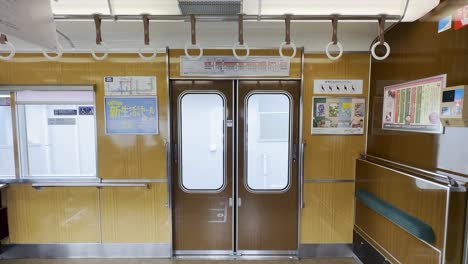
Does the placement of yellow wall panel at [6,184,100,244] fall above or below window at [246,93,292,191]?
below

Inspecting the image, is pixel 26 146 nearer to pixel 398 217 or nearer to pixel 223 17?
pixel 223 17

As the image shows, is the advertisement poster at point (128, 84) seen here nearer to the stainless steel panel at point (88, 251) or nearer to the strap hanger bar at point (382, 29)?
the stainless steel panel at point (88, 251)

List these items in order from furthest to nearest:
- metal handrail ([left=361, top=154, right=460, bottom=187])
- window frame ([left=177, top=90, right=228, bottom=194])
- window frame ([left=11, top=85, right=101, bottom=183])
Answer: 1. window frame ([left=177, top=90, right=228, bottom=194])
2. window frame ([left=11, top=85, right=101, bottom=183])
3. metal handrail ([left=361, top=154, right=460, bottom=187])

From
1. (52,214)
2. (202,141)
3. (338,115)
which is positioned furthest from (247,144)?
(52,214)

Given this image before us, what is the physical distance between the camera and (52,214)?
2.88 m

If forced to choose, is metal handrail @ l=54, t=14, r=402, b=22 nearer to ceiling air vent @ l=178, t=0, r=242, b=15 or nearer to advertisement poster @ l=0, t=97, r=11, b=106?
ceiling air vent @ l=178, t=0, r=242, b=15

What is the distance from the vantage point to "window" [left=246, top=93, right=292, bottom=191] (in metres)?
2.86

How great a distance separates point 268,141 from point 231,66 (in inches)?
39.0

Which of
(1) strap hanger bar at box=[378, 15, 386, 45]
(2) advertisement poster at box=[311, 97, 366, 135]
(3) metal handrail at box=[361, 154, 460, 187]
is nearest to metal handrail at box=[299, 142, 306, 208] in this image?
(2) advertisement poster at box=[311, 97, 366, 135]

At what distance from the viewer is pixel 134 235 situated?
9.55 ft

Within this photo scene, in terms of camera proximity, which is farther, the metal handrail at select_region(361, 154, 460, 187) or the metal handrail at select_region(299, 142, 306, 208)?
the metal handrail at select_region(299, 142, 306, 208)

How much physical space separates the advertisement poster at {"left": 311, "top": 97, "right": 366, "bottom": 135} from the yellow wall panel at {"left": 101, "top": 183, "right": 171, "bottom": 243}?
1992mm

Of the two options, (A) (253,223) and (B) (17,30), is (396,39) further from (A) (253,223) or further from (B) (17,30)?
(B) (17,30)

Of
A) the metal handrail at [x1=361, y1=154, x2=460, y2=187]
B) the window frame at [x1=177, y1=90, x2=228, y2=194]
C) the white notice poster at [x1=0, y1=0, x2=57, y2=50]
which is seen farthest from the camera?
the window frame at [x1=177, y1=90, x2=228, y2=194]
